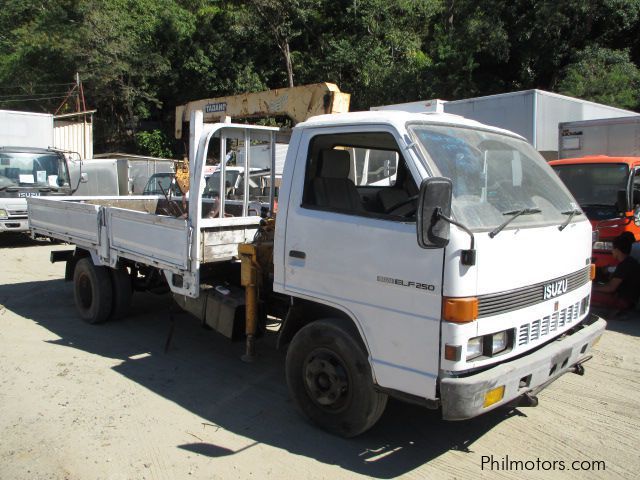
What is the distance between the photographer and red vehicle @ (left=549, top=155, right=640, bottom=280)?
744 cm

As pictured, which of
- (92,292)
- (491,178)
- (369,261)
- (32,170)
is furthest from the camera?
(32,170)

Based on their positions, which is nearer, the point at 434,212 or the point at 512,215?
the point at 434,212

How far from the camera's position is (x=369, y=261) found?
11.8 feet

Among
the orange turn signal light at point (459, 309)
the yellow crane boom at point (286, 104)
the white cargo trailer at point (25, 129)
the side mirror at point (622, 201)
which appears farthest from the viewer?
the white cargo trailer at point (25, 129)

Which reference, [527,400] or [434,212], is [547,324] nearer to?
[527,400]

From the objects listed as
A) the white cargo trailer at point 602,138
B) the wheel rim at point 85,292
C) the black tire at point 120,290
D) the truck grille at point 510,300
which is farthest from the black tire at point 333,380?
the white cargo trailer at point 602,138

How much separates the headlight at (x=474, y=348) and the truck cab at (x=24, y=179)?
12.7 meters

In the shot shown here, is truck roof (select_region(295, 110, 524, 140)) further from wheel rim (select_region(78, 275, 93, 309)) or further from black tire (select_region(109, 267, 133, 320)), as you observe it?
wheel rim (select_region(78, 275, 93, 309))

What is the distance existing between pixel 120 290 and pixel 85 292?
0.53m

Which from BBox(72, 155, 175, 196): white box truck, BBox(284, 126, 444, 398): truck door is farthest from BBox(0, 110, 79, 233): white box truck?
BBox(284, 126, 444, 398): truck door

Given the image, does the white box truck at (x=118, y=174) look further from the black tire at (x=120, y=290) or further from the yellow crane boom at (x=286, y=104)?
the yellow crane boom at (x=286, y=104)

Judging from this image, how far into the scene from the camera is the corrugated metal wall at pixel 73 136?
25.3m

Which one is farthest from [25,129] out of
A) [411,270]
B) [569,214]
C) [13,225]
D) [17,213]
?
[569,214]

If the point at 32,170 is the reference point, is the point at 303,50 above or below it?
above
